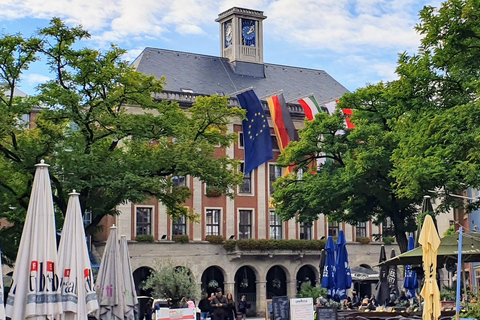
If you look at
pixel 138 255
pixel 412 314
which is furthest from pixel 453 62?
pixel 138 255

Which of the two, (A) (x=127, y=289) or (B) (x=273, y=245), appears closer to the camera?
(A) (x=127, y=289)

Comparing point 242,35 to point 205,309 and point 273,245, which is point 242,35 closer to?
point 273,245

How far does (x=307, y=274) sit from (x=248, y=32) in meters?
20.3

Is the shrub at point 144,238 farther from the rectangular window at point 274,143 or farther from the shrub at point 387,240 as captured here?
the shrub at point 387,240

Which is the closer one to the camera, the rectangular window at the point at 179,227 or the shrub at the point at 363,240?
the rectangular window at the point at 179,227

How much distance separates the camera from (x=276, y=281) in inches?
2403

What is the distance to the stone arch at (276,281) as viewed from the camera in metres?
61.1

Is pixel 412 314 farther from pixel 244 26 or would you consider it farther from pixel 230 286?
pixel 244 26

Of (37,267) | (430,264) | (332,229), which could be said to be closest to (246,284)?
(332,229)

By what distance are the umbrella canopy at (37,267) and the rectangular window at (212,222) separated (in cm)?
4005

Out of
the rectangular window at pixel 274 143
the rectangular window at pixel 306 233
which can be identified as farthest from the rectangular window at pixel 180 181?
the rectangular window at pixel 306 233

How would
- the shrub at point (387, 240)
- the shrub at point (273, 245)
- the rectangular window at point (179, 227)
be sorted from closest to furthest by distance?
the rectangular window at point (179, 227) < the shrub at point (273, 245) < the shrub at point (387, 240)

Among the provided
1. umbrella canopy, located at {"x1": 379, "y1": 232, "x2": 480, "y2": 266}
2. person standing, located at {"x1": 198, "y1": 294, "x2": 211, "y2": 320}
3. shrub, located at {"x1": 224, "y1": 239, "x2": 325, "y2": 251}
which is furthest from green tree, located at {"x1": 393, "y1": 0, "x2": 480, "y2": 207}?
shrub, located at {"x1": 224, "y1": 239, "x2": 325, "y2": 251}

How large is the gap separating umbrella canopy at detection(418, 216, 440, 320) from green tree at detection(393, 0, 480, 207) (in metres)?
4.85
